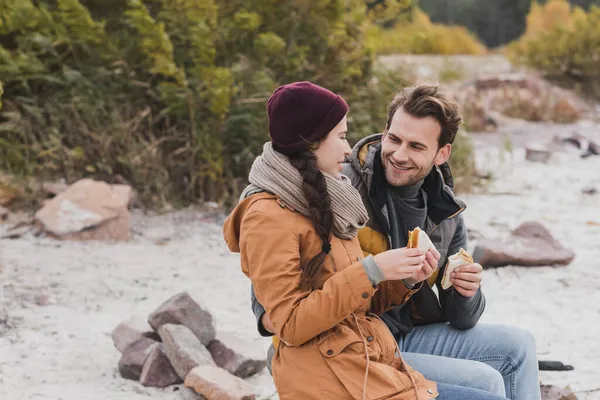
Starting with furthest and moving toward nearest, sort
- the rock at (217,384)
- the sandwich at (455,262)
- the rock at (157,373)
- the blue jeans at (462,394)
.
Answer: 1. the rock at (157,373)
2. the rock at (217,384)
3. the sandwich at (455,262)
4. the blue jeans at (462,394)

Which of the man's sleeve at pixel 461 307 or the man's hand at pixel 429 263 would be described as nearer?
the man's hand at pixel 429 263

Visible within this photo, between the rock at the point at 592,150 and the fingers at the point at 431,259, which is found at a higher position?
the fingers at the point at 431,259

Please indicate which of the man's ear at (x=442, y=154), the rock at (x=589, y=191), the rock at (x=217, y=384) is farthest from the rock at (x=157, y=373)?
the rock at (x=589, y=191)

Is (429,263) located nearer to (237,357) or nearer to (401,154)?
(401,154)

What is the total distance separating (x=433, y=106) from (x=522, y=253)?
299cm

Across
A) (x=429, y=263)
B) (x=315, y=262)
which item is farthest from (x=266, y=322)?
(x=429, y=263)

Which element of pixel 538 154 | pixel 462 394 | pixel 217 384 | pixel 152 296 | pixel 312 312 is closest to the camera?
pixel 312 312

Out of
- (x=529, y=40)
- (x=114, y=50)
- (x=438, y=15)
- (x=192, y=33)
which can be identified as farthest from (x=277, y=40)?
(x=438, y=15)

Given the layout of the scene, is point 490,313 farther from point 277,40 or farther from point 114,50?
point 114,50

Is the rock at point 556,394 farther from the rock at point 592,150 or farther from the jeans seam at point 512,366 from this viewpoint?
the rock at point 592,150

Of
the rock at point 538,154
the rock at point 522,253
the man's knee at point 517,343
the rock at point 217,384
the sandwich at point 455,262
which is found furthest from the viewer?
the rock at point 538,154

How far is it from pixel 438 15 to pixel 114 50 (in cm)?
2355

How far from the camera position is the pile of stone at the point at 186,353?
335 cm

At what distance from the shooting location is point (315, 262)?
2191 millimetres
